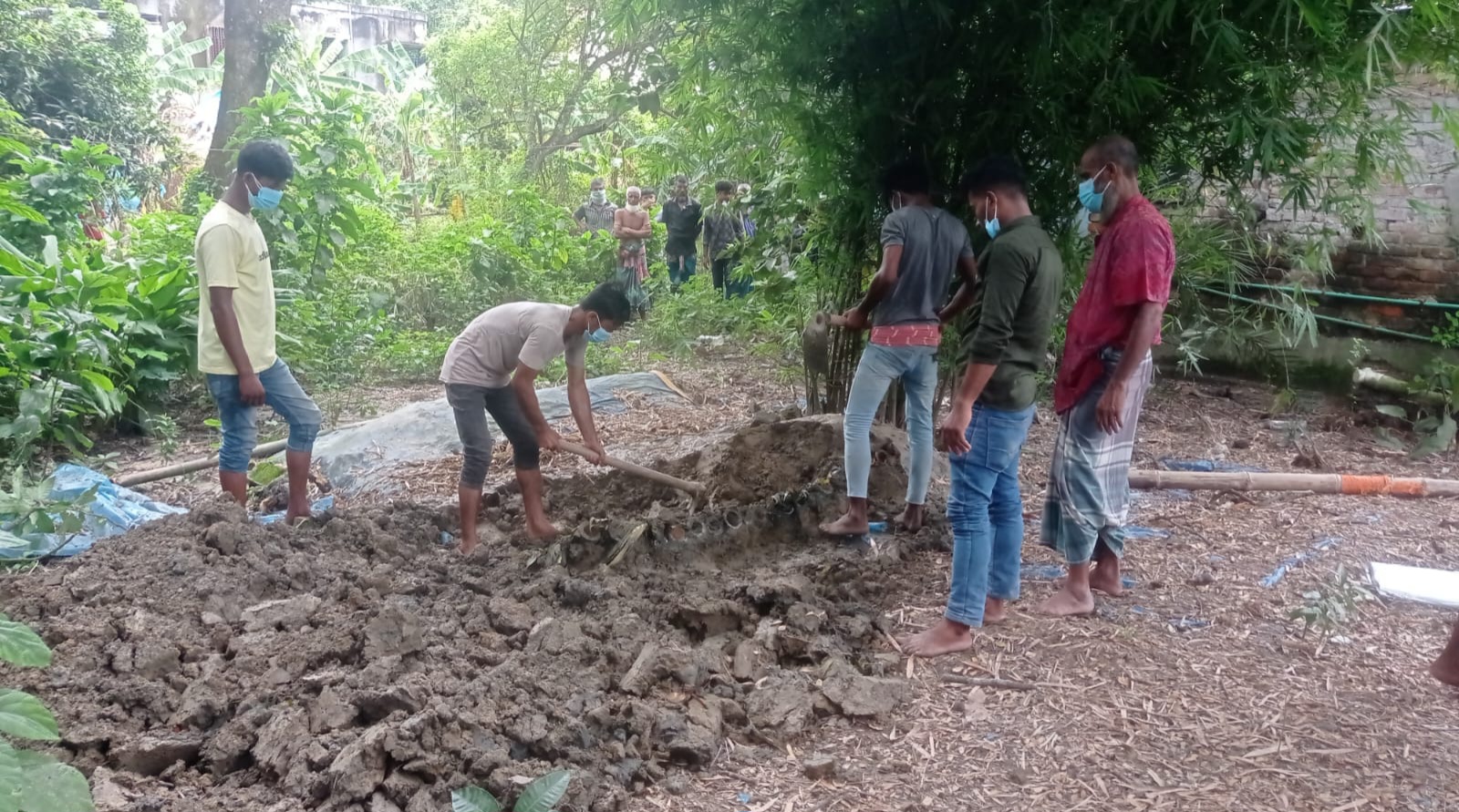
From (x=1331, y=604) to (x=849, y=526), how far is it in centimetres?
175

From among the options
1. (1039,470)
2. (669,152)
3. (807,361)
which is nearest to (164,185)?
(669,152)

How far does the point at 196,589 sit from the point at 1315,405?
22.1 feet

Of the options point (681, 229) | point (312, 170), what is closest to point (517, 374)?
point (312, 170)

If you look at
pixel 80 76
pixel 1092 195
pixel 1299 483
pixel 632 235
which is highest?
pixel 80 76

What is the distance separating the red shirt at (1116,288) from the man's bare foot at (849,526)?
1036 millimetres

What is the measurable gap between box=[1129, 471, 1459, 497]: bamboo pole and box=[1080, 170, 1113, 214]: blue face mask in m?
2.10

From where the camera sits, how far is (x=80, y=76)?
1048 cm

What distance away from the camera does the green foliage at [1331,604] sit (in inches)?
132

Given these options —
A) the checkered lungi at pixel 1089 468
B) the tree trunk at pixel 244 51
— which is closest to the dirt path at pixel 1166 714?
the checkered lungi at pixel 1089 468

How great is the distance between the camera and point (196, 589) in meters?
3.34

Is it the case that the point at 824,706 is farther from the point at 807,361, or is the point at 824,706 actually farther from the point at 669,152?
the point at 669,152

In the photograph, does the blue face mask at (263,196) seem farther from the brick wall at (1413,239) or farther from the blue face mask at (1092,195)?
the brick wall at (1413,239)

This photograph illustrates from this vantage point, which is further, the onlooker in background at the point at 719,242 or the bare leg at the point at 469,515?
the onlooker in background at the point at 719,242

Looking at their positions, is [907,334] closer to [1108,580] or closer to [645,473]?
[1108,580]
